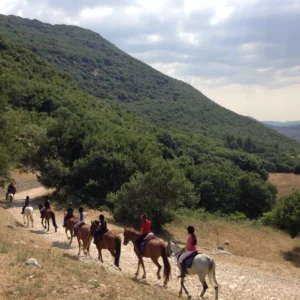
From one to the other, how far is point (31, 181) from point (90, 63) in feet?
449

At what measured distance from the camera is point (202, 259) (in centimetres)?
1198

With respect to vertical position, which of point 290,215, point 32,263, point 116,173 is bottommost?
point 290,215

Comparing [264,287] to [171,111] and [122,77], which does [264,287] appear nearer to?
[171,111]

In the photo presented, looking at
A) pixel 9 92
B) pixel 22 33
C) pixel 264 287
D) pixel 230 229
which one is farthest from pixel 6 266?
pixel 22 33

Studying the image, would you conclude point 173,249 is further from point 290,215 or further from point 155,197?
point 290,215

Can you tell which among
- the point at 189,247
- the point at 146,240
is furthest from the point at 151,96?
the point at 189,247

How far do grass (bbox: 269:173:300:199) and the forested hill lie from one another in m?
33.4

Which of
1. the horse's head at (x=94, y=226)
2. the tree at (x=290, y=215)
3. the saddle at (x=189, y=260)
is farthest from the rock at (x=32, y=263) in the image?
the tree at (x=290, y=215)

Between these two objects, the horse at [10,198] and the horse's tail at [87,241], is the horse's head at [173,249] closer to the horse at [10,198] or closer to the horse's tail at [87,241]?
the horse's tail at [87,241]

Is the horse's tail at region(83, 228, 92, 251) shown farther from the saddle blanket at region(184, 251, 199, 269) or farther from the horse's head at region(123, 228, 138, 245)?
the saddle blanket at region(184, 251, 199, 269)

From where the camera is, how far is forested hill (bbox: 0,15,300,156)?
14900cm

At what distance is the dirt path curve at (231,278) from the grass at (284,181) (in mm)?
69428

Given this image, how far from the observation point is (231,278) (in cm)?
1625

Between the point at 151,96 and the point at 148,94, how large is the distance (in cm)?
177
